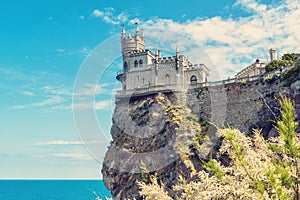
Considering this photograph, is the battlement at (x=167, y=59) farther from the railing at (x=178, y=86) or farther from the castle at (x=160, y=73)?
the railing at (x=178, y=86)

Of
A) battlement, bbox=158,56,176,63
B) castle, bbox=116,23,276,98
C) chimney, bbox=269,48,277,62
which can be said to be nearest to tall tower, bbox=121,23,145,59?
castle, bbox=116,23,276,98

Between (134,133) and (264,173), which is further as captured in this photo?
→ (134,133)

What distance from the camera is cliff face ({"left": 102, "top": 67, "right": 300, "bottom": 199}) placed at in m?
38.1

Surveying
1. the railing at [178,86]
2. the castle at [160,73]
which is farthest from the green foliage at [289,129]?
the castle at [160,73]

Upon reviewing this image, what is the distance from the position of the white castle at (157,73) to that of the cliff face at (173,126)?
4.24ft

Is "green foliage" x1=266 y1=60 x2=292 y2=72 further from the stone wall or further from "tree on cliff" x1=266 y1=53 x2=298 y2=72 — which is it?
the stone wall

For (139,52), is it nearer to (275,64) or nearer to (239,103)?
(239,103)

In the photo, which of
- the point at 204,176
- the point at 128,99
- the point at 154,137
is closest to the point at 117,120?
the point at 128,99

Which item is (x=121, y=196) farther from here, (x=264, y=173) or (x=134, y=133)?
(x=264, y=173)

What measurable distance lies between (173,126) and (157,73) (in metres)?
7.83

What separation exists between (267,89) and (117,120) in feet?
63.9

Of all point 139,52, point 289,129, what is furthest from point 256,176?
point 139,52

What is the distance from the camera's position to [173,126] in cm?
4125

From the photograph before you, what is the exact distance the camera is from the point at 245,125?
38469 mm
